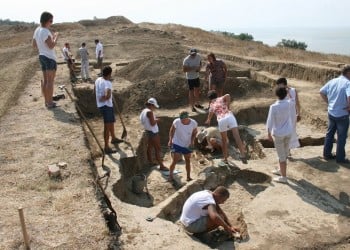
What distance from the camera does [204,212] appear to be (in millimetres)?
6668

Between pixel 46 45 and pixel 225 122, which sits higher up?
pixel 46 45

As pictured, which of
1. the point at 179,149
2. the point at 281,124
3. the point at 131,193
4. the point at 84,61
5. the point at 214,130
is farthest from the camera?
the point at 84,61

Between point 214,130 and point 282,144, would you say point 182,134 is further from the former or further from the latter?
point 214,130

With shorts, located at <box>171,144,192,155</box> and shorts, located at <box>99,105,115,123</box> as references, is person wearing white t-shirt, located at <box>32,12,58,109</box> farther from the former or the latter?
shorts, located at <box>171,144,192,155</box>

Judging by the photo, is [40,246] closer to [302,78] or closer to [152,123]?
[152,123]

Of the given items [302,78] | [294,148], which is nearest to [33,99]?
[294,148]

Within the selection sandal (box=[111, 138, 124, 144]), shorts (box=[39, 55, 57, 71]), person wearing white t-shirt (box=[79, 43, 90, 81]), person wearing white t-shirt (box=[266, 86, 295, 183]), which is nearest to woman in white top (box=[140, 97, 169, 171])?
sandal (box=[111, 138, 124, 144])

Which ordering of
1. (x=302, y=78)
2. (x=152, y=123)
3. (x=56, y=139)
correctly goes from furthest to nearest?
(x=302, y=78) < (x=152, y=123) < (x=56, y=139)

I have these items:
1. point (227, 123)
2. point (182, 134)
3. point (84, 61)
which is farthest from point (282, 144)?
point (84, 61)

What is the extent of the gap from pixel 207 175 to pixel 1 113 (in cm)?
558

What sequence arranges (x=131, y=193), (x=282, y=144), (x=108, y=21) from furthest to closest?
(x=108, y=21), (x=131, y=193), (x=282, y=144)

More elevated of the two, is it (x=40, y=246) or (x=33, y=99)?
(x=33, y=99)

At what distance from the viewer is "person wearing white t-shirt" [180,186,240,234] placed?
6.53 m

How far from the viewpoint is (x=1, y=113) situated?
10.9 m
